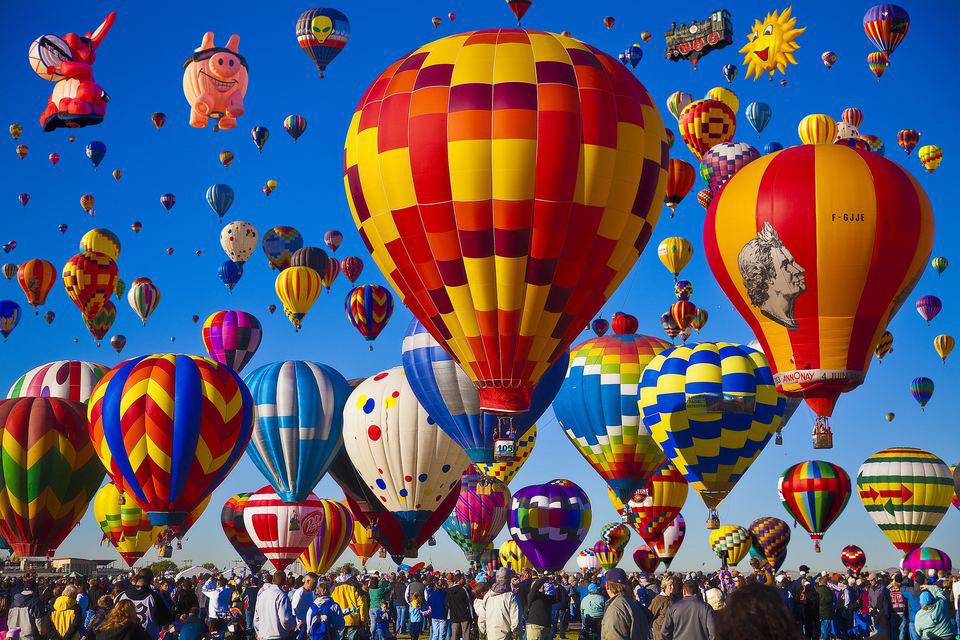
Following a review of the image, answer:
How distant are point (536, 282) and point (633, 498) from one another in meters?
13.5

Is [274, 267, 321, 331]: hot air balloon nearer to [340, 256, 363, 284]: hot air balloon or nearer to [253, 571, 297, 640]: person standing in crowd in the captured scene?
[340, 256, 363, 284]: hot air balloon

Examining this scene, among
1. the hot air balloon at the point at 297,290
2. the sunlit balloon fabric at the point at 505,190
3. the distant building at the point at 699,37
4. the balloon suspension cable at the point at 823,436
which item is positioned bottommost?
the balloon suspension cable at the point at 823,436

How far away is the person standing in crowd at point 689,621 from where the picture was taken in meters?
7.42

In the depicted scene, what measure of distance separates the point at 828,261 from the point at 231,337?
54.3 ft

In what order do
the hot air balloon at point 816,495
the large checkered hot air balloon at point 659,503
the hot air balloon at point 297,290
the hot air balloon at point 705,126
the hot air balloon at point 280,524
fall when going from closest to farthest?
the hot air balloon at point 705,126 → the hot air balloon at point 280,524 → the hot air balloon at point 816,495 → the large checkered hot air balloon at point 659,503 → the hot air balloon at point 297,290

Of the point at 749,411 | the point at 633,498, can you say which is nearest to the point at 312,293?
the point at 633,498

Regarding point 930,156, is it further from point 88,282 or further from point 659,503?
point 88,282

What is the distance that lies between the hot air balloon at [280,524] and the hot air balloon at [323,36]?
32.0 feet

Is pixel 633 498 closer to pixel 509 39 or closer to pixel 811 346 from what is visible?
pixel 811 346

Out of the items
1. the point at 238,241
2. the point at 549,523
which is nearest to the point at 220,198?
the point at 238,241

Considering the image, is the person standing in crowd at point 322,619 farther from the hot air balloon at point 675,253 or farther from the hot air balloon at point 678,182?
the hot air balloon at point 675,253

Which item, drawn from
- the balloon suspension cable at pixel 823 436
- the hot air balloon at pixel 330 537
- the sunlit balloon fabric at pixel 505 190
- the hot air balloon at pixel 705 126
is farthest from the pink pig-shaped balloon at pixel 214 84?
the balloon suspension cable at pixel 823 436

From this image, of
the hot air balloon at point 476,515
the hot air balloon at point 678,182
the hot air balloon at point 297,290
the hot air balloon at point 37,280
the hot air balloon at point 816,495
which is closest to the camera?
the hot air balloon at point 678,182

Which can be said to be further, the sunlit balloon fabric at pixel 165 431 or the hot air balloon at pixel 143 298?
the hot air balloon at pixel 143 298
